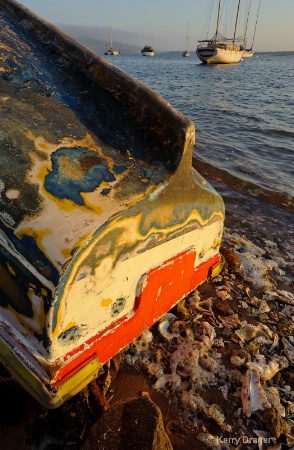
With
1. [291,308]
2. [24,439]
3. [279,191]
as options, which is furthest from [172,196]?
[279,191]

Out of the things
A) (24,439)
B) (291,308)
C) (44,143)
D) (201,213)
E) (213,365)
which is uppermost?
(44,143)

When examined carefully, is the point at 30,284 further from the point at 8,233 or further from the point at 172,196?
the point at 172,196

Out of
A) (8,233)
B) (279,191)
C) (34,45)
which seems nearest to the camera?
(8,233)

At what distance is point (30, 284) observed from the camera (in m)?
1.78

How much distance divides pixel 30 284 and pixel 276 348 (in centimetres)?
216

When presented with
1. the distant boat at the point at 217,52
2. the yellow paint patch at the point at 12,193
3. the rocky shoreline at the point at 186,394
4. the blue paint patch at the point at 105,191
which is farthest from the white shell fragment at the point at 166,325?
the distant boat at the point at 217,52

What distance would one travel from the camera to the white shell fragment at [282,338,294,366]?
2.79 metres

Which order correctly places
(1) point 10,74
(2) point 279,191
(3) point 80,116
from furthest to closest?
(2) point 279,191
(1) point 10,74
(3) point 80,116

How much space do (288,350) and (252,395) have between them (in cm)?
68

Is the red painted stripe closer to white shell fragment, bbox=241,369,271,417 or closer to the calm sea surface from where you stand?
white shell fragment, bbox=241,369,271,417

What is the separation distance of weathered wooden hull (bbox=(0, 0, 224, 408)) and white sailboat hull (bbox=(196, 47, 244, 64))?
53798 mm

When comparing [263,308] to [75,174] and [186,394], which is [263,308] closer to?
[186,394]

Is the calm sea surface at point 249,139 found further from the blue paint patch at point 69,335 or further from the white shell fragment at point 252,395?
the blue paint patch at point 69,335

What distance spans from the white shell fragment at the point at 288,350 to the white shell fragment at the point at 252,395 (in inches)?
16.0
